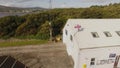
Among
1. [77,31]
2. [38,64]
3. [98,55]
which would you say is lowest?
[38,64]

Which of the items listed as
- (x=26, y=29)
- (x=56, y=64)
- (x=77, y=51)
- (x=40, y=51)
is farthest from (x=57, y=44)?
(x=26, y=29)

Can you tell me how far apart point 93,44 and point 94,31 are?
8.29 feet

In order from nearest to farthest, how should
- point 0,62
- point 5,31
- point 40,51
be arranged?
point 0,62, point 40,51, point 5,31

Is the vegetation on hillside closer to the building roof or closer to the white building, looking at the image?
the building roof

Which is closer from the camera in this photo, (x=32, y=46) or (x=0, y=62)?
(x=0, y=62)

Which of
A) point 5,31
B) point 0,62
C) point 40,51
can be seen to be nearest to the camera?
point 0,62

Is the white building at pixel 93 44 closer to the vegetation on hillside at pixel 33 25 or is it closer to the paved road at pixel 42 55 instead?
the paved road at pixel 42 55

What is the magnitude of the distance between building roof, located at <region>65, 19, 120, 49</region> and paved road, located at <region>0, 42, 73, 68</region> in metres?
3.61

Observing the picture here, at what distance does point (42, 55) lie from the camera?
26438mm

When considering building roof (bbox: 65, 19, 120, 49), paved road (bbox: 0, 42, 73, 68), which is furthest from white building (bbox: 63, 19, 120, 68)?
paved road (bbox: 0, 42, 73, 68)

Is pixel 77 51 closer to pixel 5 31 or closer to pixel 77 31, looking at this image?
pixel 77 31

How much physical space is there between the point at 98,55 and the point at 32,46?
1119cm

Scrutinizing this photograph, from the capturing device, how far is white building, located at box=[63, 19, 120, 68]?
72.9ft

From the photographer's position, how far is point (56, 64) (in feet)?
79.2
